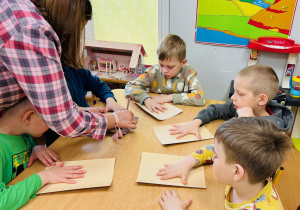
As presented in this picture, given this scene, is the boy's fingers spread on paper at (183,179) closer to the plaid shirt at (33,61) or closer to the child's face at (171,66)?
the plaid shirt at (33,61)

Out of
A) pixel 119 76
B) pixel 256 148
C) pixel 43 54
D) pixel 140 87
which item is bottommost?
pixel 119 76

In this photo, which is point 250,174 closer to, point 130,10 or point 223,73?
point 223,73

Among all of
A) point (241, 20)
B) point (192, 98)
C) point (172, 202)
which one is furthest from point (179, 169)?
point (241, 20)

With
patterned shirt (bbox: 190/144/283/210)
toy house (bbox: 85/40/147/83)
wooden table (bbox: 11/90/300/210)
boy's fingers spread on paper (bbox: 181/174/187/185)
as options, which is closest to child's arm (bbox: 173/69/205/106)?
wooden table (bbox: 11/90/300/210)

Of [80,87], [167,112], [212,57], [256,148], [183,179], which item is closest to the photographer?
[256,148]

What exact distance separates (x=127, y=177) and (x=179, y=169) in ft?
0.65

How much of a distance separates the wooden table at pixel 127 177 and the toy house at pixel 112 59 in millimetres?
1073

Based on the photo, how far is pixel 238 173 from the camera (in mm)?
685

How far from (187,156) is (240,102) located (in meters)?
0.43

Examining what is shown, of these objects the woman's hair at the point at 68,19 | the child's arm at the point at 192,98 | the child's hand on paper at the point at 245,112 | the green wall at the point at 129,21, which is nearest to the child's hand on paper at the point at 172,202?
the child's hand on paper at the point at 245,112

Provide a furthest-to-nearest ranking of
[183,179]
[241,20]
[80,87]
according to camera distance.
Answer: [241,20], [80,87], [183,179]

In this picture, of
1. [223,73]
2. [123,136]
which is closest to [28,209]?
[123,136]

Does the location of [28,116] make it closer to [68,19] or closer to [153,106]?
[68,19]

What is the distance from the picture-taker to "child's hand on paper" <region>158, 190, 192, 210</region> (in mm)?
749
